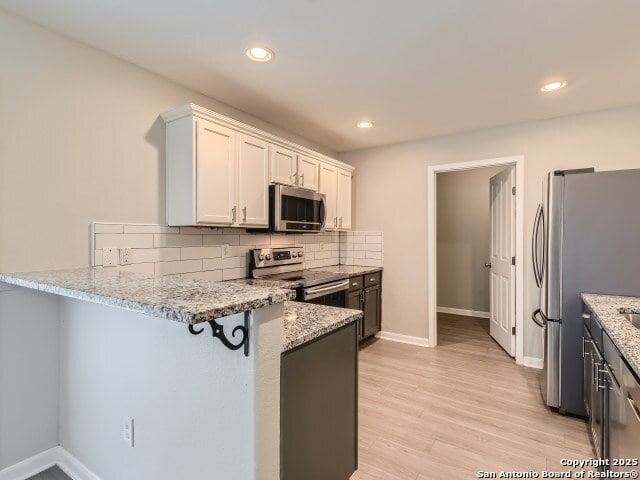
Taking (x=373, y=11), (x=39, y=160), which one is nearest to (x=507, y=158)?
(x=373, y=11)

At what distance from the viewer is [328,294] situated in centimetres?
322

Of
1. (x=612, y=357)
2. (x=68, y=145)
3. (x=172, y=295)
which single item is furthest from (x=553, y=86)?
(x=68, y=145)

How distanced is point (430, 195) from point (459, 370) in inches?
74.3

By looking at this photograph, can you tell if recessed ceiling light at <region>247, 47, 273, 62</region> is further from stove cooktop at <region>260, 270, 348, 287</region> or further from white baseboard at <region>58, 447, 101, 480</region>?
white baseboard at <region>58, 447, 101, 480</region>

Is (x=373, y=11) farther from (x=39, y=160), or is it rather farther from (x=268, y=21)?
(x=39, y=160)

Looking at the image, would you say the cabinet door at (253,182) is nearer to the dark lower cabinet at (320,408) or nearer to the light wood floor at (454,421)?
the dark lower cabinet at (320,408)

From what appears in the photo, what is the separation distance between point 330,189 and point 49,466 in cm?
314

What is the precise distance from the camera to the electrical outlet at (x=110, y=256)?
2.09 metres

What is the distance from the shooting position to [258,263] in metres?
3.10

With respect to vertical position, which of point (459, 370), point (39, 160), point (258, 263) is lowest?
point (459, 370)

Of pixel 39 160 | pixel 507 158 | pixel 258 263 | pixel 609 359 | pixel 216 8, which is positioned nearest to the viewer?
pixel 609 359

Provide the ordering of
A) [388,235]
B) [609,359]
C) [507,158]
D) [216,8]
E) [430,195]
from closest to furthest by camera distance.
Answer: [609,359] < [216,8] < [507,158] < [430,195] < [388,235]

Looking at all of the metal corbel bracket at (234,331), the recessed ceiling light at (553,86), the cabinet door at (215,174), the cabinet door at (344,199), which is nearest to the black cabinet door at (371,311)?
the cabinet door at (344,199)

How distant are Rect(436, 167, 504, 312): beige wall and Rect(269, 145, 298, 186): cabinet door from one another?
9.83 feet
